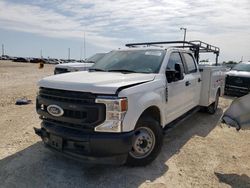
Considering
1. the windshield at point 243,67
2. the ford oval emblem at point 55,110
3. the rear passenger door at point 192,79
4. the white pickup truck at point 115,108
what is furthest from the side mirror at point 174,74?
the windshield at point 243,67

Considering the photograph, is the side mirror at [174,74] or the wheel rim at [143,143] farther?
the side mirror at [174,74]

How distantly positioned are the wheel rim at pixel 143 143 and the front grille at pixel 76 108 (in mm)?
820

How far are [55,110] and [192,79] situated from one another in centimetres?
353

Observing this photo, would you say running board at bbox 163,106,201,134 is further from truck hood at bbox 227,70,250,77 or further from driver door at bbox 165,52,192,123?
truck hood at bbox 227,70,250,77

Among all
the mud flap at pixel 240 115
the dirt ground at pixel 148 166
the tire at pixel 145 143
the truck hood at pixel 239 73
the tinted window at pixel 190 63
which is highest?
the tinted window at pixel 190 63

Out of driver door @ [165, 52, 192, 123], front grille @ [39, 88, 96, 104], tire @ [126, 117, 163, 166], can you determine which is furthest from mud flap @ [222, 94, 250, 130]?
front grille @ [39, 88, 96, 104]

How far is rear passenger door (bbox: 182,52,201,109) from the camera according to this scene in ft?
20.5

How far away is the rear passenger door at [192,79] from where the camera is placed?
6.23 meters

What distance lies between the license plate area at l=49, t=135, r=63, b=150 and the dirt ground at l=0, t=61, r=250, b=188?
0.44 m

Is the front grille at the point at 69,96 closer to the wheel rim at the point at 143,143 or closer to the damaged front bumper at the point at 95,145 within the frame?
the damaged front bumper at the point at 95,145

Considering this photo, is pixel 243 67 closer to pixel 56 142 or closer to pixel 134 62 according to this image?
pixel 134 62

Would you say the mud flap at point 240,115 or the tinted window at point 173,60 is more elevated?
the tinted window at point 173,60

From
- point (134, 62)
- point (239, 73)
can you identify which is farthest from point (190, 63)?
point (239, 73)

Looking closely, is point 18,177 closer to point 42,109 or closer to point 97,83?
point 42,109
